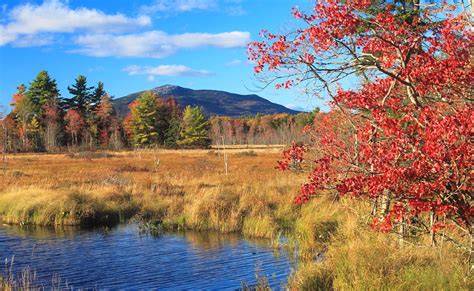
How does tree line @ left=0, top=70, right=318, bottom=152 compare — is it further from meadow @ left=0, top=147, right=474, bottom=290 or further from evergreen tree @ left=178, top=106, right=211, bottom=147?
meadow @ left=0, top=147, right=474, bottom=290

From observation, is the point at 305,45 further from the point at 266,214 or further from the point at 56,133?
the point at 56,133

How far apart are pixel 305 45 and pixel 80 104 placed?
3323 inches

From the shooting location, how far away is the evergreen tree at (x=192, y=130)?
3457 inches

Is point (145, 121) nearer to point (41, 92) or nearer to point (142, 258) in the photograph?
point (41, 92)

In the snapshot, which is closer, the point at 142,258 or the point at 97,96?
the point at 142,258

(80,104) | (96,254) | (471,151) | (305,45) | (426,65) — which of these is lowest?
(96,254)

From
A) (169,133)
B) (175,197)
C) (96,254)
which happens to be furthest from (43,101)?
(96,254)

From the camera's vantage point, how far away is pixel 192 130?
88250 mm

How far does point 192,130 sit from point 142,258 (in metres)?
75.2

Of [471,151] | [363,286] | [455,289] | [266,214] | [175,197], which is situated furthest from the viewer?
[175,197]

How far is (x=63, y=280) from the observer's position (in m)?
11.3

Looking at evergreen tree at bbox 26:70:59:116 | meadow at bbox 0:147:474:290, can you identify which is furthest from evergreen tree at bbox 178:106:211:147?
meadow at bbox 0:147:474:290

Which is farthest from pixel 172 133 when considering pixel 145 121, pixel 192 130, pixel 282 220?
pixel 282 220

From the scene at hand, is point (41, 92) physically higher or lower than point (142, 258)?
higher
